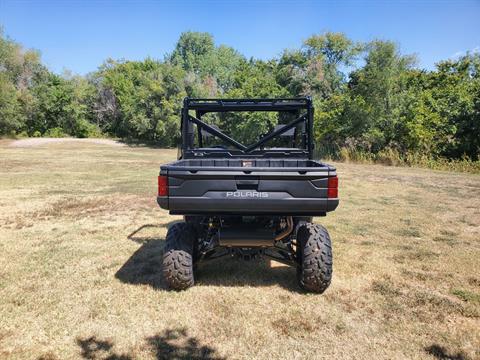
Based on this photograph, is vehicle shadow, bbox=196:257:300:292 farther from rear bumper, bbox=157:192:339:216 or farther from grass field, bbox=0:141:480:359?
rear bumper, bbox=157:192:339:216

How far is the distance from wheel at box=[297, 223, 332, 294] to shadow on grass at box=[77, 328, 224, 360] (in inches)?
49.6

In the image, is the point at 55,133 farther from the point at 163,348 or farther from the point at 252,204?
the point at 163,348

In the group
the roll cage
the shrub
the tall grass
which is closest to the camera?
the roll cage

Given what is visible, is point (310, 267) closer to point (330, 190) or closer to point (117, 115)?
point (330, 190)

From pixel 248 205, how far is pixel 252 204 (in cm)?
4

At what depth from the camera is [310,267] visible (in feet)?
11.6

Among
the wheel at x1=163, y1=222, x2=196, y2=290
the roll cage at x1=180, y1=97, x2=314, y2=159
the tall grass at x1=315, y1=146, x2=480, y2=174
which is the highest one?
the roll cage at x1=180, y1=97, x2=314, y2=159

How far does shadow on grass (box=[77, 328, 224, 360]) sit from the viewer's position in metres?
2.65

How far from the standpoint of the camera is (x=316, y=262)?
11.6 ft

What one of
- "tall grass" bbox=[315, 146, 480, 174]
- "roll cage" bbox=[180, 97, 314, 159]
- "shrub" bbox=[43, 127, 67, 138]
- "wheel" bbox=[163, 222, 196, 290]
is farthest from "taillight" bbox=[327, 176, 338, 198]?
"shrub" bbox=[43, 127, 67, 138]

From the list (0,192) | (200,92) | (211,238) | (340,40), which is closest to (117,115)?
(200,92)

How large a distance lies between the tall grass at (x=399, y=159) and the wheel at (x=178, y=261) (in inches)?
586

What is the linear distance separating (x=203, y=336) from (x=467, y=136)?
17965 mm

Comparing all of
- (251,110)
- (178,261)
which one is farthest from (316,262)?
(251,110)
